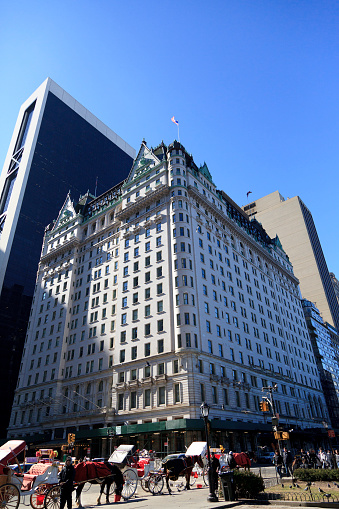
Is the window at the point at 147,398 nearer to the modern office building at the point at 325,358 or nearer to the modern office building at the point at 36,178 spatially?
the modern office building at the point at 36,178

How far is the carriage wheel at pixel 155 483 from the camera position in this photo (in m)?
20.0

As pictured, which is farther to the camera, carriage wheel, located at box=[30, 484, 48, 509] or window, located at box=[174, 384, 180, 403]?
window, located at box=[174, 384, 180, 403]

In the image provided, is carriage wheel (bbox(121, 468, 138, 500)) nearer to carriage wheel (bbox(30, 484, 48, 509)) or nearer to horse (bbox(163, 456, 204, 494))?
horse (bbox(163, 456, 204, 494))

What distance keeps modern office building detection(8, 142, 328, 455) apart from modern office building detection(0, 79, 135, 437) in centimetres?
2104

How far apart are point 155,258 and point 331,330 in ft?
320

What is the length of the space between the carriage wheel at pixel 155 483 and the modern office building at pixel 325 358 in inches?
3620

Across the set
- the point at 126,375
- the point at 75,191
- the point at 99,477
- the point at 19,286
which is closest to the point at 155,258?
the point at 126,375

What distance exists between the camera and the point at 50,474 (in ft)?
52.2

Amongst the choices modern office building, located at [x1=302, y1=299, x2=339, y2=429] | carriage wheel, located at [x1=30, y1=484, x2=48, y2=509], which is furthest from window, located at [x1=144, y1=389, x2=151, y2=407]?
modern office building, located at [x1=302, y1=299, x2=339, y2=429]

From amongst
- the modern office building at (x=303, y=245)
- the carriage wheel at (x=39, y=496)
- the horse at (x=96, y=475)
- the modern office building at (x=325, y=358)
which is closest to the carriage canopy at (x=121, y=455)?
the horse at (x=96, y=475)

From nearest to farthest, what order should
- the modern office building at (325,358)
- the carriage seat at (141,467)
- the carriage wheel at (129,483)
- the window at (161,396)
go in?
the carriage wheel at (129,483)
the carriage seat at (141,467)
the window at (161,396)
the modern office building at (325,358)

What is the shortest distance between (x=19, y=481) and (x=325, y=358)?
111 metres

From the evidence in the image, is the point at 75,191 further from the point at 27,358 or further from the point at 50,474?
the point at 50,474

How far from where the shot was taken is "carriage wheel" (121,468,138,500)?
1812cm
